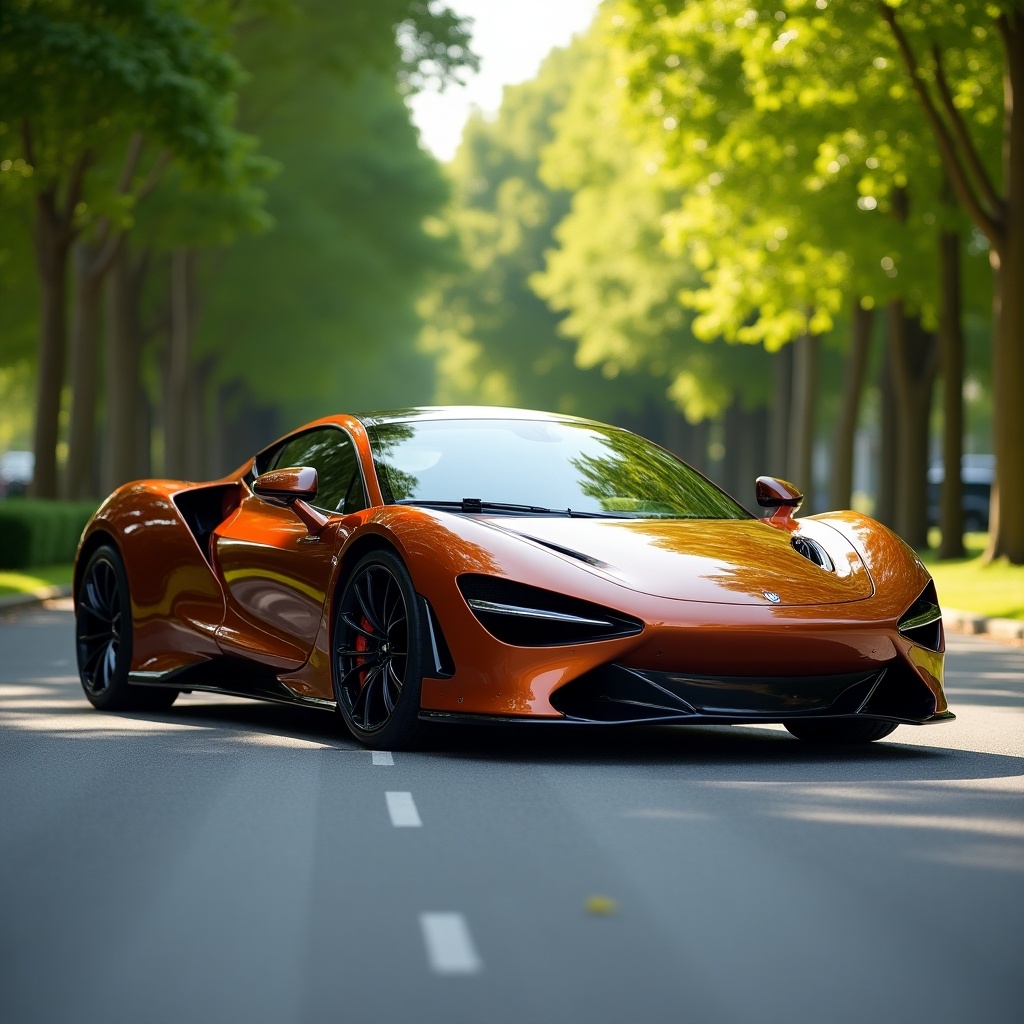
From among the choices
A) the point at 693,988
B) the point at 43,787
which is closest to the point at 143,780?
the point at 43,787

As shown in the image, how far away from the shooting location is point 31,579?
2311 cm

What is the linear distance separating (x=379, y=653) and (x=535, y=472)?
1210 millimetres

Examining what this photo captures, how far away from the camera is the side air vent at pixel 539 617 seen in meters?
7.39

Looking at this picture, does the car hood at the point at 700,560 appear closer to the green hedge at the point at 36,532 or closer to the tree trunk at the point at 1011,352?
the tree trunk at the point at 1011,352

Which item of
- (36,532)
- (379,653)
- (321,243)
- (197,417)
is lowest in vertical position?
(36,532)

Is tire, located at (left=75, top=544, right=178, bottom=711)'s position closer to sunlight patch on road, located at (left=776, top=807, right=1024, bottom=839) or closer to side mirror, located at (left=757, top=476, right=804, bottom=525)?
side mirror, located at (left=757, top=476, right=804, bottom=525)

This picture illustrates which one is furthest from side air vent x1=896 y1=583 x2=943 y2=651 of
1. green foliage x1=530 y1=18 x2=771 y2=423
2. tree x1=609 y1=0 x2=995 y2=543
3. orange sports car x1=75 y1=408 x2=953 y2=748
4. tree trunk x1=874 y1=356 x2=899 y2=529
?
green foliage x1=530 y1=18 x2=771 y2=423

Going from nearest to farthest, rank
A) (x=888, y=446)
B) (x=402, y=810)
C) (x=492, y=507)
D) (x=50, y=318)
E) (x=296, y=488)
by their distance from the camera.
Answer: (x=402, y=810) < (x=492, y=507) < (x=296, y=488) < (x=50, y=318) < (x=888, y=446)

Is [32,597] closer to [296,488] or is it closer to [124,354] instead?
[296,488]

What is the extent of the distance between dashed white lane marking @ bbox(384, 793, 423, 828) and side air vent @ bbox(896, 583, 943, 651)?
2191 mm

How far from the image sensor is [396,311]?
50.2m

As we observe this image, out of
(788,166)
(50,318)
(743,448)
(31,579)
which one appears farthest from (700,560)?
(743,448)

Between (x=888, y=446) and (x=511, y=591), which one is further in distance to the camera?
(x=888, y=446)

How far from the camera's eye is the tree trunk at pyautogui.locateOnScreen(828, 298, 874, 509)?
33.6m
